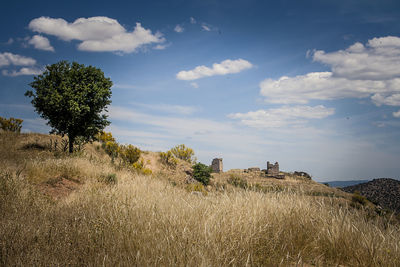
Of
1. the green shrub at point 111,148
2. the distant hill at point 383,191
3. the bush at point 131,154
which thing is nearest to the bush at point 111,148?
the green shrub at point 111,148

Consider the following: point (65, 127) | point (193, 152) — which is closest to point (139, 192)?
point (65, 127)

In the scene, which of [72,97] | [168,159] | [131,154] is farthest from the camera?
[168,159]

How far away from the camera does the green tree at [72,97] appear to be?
642 inches

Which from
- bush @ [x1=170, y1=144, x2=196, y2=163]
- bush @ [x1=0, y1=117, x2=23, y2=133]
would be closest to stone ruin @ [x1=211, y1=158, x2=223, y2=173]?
bush @ [x1=170, y1=144, x2=196, y2=163]

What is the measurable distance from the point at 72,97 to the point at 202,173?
41.4 feet

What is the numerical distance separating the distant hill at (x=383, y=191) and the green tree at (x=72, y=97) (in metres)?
26.3

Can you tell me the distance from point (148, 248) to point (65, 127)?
16107 mm

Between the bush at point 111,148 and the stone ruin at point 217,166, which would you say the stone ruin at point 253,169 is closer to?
the stone ruin at point 217,166

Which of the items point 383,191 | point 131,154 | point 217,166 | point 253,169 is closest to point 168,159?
point 131,154

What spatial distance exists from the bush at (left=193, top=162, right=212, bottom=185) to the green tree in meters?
9.67

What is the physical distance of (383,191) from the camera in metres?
28.8

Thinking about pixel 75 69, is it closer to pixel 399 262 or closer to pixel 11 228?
pixel 11 228

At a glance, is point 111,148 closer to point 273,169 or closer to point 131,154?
point 131,154

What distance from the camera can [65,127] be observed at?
1706 cm
